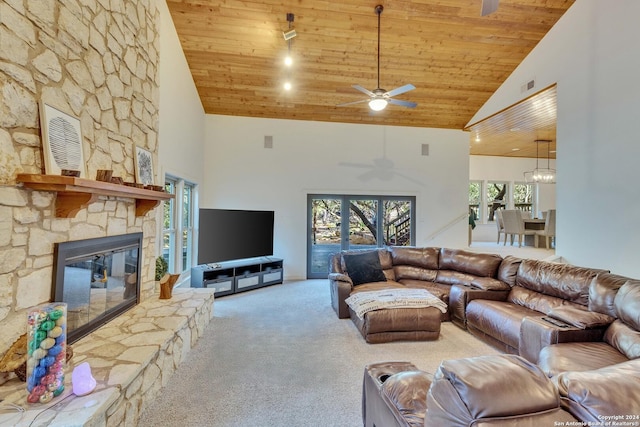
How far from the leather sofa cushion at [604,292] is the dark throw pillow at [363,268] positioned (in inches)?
95.2

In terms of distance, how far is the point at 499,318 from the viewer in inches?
128

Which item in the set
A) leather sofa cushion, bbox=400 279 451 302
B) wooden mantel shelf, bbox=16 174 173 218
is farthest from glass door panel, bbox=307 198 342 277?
wooden mantel shelf, bbox=16 174 173 218

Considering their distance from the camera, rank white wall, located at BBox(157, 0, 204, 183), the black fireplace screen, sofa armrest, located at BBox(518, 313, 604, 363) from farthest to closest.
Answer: white wall, located at BBox(157, 0, 204, 183), sofa armrest, located at BBox(518, 313, 604, 363), the black fireplace screen

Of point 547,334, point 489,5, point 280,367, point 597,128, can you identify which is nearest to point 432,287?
point 547,334

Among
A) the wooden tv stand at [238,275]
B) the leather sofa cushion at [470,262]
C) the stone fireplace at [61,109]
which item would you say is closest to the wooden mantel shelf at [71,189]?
the stone fireplace at [61,109]

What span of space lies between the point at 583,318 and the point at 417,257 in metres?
2.59

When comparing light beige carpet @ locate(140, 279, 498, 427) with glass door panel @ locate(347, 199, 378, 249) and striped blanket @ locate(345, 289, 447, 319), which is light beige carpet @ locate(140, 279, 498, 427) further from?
glass door panel @ locate(347, 199, 378, 249)

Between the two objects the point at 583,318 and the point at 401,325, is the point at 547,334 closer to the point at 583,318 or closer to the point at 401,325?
the point at 583,318

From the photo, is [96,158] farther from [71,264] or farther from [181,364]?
[181,364]

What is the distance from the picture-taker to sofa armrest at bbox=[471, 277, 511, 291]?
3.89 meters

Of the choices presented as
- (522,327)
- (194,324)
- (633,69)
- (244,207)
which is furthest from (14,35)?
(633,69)

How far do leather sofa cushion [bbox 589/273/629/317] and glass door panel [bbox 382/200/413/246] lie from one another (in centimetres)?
438

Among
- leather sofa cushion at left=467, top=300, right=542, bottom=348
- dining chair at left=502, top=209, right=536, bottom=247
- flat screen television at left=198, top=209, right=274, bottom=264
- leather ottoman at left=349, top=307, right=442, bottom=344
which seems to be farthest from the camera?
dining chair at left=502, top=209, right=536, bottom=247

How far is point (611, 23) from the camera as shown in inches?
165
